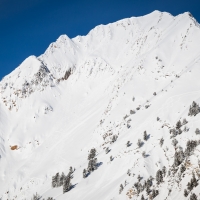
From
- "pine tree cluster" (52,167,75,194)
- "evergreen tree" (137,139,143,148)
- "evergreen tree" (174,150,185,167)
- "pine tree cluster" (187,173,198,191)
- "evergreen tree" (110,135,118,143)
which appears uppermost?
"evergreen tree" (110,135,118,143)

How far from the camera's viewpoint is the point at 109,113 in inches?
2191

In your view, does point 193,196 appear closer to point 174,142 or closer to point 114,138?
point 174,142

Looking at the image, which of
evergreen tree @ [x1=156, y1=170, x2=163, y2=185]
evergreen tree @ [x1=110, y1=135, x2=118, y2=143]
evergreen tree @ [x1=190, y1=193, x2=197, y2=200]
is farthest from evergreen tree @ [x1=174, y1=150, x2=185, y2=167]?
evergreen tree @ [x1=110, y1=135, x2=118, y2=143]

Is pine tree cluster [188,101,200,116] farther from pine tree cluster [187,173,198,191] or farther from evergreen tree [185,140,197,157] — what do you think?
pine tree cluster [187,173,198,191]

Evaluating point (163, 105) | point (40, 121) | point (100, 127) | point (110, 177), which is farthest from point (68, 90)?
point (110, 177)

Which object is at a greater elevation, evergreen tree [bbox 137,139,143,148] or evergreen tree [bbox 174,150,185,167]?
evergreen tree [bbox 137,139,143,148]

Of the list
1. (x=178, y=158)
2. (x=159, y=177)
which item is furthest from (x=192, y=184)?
(x=178, y=158)

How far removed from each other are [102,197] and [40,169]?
25.5 meters

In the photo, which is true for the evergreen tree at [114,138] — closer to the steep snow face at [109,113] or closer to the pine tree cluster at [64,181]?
the steep snow face at [109,113]

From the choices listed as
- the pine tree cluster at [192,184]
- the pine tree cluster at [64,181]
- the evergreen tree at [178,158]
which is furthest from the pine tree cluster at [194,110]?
the pine tree cluster at [64,181]

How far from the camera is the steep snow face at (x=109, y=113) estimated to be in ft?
102

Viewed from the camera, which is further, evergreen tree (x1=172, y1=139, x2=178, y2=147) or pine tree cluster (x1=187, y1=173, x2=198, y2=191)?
evergreen tree (x1=172, y1=139, x2=178, y2=147)

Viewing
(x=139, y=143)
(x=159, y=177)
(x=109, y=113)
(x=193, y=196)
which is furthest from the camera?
(x=109, y=113)

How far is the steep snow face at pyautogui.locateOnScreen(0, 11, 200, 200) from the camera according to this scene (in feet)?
102
